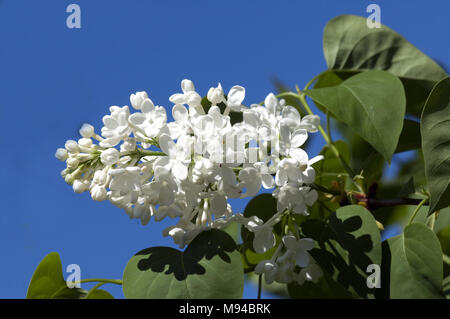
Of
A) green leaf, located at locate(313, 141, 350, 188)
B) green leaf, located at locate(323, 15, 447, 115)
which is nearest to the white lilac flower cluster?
green leaf, located at locate(313, 141, 350, 188)

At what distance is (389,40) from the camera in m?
1.66

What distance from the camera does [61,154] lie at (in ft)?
3.85

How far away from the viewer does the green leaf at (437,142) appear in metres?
1.12

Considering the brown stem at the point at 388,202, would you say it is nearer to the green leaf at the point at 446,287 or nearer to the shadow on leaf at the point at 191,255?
the green leaf at the point at 446,287

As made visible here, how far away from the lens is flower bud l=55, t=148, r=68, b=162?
1.17m

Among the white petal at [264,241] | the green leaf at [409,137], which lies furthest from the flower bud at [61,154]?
the green leaf at [409,137]

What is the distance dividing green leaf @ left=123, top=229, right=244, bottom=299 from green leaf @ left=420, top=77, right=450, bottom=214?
44cm

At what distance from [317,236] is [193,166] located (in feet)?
1.10

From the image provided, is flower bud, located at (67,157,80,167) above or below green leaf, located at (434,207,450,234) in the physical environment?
above

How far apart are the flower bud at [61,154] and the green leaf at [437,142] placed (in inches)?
30.2

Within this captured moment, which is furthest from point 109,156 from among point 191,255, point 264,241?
point 264,241

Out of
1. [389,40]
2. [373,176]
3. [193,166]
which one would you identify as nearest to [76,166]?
[193,166]

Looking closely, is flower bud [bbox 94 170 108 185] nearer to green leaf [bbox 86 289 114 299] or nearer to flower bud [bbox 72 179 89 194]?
flower bud [bbox 72 179 89 194]
